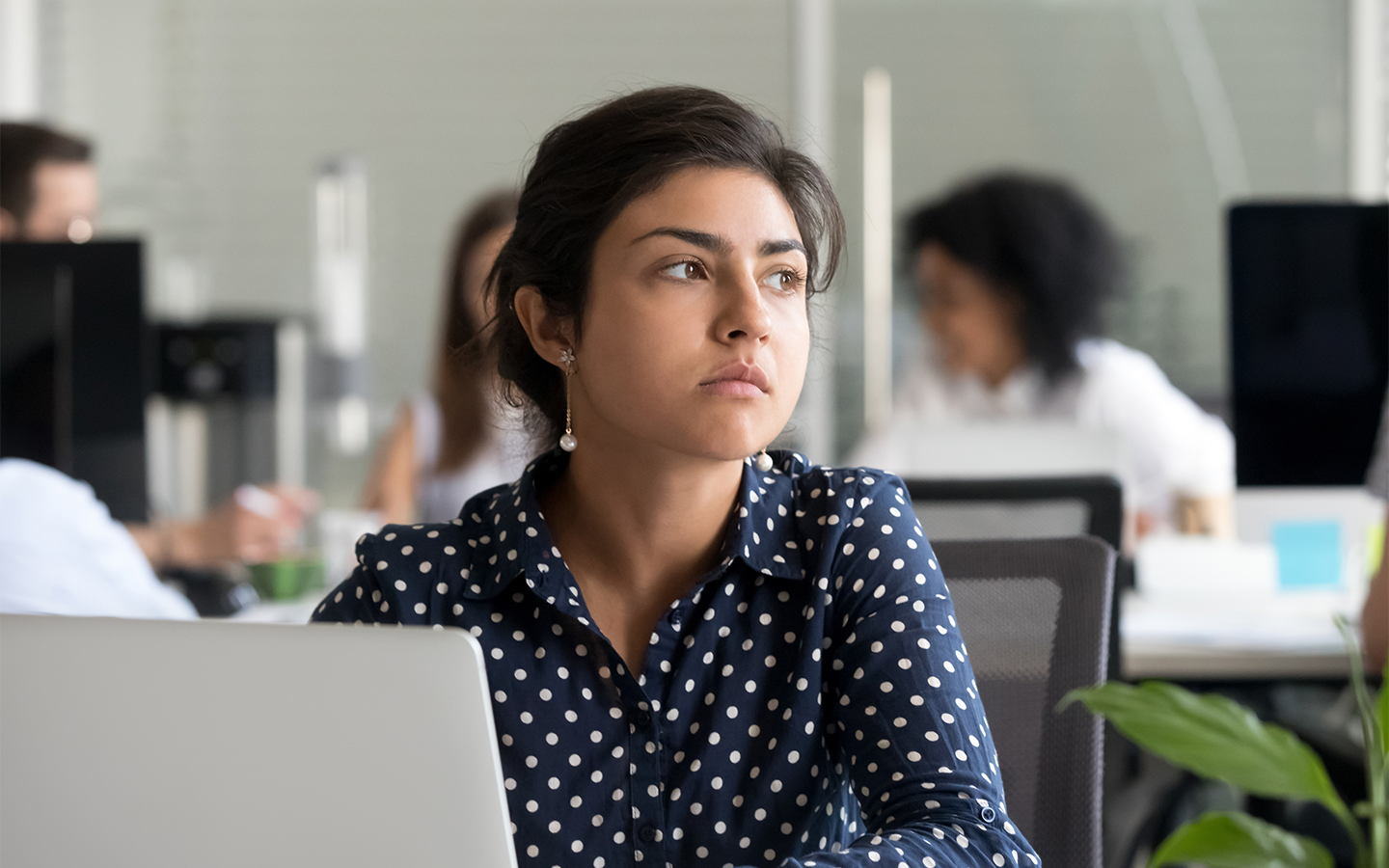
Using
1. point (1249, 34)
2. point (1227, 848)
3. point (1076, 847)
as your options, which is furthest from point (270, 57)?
point (1227, 848)

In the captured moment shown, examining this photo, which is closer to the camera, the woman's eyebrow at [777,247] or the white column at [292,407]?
the woman's eyebrow at [777,247]

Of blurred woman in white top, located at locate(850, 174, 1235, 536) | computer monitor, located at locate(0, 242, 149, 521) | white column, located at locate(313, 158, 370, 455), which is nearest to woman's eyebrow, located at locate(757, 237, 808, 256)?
computer monitor, located at locate(0, 242, 149, 521)

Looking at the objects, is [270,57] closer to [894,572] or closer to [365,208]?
[365,208]

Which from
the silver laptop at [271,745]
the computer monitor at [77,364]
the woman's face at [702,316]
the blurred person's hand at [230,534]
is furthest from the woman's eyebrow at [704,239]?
→ the blurred person's hand at [230,534]

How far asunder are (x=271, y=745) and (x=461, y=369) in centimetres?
217

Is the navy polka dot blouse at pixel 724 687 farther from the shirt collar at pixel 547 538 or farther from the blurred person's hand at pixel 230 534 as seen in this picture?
the blurred person's hand at pixel 230 534

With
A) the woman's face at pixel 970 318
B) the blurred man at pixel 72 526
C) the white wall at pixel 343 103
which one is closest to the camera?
the blurred man at pixel 72 526

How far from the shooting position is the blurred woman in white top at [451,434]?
282 centimetres

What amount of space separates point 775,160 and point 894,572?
37 cm

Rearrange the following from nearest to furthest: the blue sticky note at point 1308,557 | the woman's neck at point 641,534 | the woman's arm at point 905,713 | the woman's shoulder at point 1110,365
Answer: the woman's arm at point 905,713 → the woman's neck at point 641,534 → the blue sticky note at point 1308,557 → the woman's shoulder at point 1110,365

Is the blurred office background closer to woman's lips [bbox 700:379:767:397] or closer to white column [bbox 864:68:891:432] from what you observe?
white column [bbox 864:68:891:432]

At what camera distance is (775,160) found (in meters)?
1.15

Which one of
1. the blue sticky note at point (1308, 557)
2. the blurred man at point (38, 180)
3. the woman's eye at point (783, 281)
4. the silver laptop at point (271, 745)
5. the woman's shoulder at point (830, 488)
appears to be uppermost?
the blurred man at point (38, 180)

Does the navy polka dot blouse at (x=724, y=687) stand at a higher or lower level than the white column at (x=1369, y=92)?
lower
